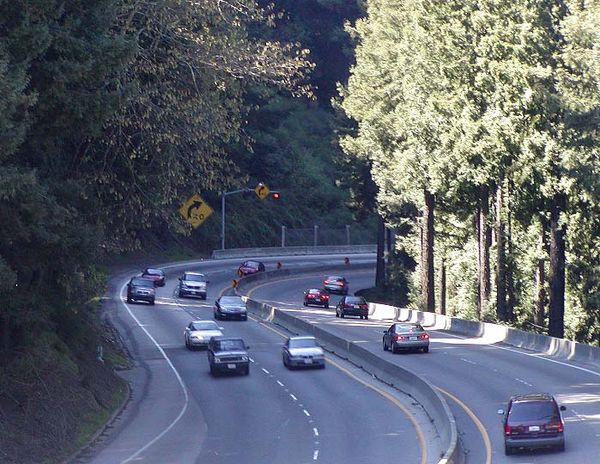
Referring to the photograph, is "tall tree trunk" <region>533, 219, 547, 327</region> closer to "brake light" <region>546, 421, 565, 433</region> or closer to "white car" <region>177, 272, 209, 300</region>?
"white car" <region>177, 272, 209, 300</region>

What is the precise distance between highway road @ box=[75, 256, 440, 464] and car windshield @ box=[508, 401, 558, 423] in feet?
7.12

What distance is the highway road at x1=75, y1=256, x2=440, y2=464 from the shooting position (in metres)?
25.8

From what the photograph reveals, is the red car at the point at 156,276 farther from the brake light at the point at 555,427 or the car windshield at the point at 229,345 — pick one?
the brake light at the point at 555,427

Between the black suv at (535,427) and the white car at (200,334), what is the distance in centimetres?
2481

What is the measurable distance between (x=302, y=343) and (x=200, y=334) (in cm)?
767

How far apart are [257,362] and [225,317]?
1580cm

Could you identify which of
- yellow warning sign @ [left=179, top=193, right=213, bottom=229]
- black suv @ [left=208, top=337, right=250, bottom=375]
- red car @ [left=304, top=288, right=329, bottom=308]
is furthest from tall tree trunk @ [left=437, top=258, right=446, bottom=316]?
yellow warning sign @ [left=179, top=193, right=213, bottom=229]

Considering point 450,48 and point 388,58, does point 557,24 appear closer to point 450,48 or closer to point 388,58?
point 450,48

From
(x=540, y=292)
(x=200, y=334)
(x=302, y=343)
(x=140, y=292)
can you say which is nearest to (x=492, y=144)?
(x=302, y=343)

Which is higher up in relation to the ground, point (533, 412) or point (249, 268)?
point (249, 268)

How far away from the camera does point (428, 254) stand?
2527 inches

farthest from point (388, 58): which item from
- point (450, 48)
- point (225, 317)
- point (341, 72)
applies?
point (341, 72)

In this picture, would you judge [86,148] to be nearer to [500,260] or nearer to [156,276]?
[500,260]

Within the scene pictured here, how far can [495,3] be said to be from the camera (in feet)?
158
